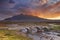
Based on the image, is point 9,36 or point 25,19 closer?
point 9,36

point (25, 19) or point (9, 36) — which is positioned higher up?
point (25, 19)

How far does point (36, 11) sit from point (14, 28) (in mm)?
760

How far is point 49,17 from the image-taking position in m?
4.08

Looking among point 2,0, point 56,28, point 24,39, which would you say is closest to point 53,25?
point 56,28

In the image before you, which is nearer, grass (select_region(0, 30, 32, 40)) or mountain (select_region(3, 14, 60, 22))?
grass (select_region(0, 30, 32, 40))

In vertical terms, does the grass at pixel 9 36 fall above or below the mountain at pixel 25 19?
below

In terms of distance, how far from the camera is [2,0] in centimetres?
407

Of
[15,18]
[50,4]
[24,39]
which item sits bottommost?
[24,39]

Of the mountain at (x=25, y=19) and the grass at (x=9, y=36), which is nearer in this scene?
the grass at (x=9, y=36)

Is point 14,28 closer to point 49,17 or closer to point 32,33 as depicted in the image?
point 32,33

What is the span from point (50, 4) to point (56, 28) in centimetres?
68

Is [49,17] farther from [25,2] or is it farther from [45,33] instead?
[25,2]

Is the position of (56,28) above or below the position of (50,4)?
below

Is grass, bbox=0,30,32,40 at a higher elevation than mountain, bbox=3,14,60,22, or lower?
lower
